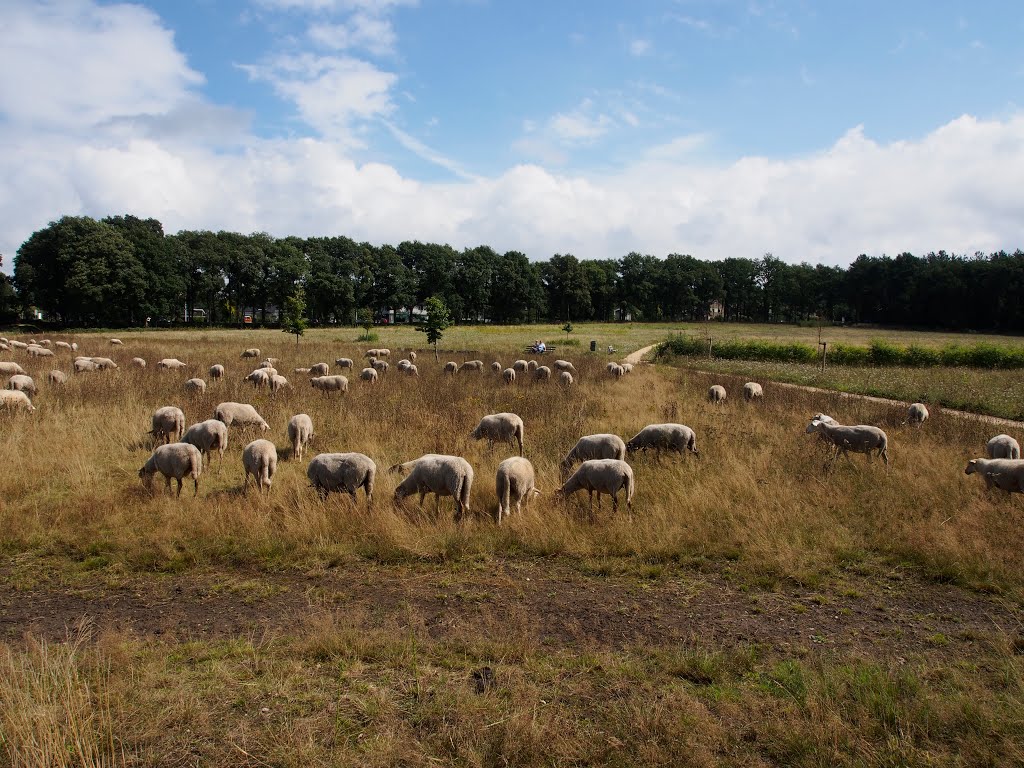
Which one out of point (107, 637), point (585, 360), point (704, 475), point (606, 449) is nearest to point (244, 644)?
point (107, 637)

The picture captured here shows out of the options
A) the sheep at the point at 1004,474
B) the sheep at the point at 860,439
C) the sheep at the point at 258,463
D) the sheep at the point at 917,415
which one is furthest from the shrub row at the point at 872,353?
the sheep at the point at 258,463

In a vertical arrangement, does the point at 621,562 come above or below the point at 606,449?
below

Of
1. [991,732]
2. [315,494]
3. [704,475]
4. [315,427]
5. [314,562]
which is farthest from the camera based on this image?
[315,427]

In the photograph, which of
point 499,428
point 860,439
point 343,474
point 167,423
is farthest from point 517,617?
point 167,423

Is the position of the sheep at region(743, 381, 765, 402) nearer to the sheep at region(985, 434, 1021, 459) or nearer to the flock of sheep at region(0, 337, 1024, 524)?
the flock of sheep at region(0, 337, 1024, 524)

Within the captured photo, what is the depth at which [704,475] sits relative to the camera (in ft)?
38.1

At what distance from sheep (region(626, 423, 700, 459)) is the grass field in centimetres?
71

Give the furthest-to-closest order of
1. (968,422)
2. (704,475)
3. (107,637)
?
(968,422) → (704,475) → (107,637)

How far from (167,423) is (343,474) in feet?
22.4

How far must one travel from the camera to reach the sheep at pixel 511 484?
973 centimetres

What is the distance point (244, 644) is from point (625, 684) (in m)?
3.98

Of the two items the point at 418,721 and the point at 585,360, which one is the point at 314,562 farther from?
the point at 585,360

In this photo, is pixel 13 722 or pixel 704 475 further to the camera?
pixel 704 475

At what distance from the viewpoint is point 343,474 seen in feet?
33.9
